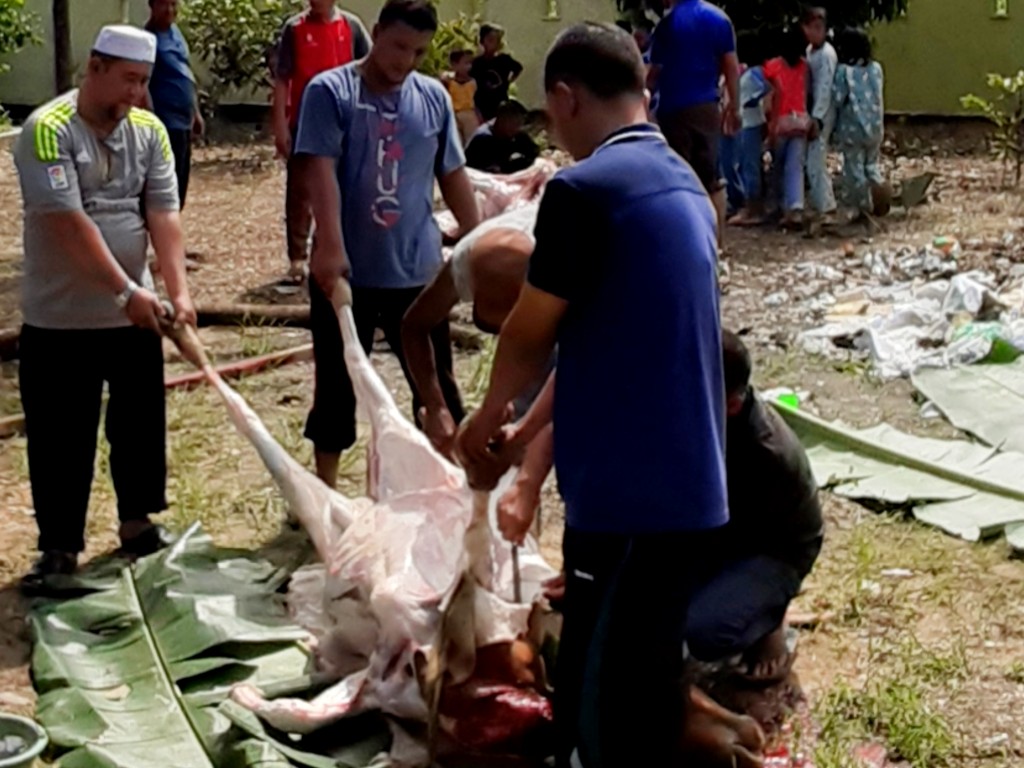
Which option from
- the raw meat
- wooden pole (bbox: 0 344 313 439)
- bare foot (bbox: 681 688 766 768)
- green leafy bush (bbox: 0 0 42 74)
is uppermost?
green leafy bush (bbox: 0 0 42 74)

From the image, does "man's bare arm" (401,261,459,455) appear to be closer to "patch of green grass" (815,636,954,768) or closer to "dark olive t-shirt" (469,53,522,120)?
"patch of green grass" (815,636,954,768)

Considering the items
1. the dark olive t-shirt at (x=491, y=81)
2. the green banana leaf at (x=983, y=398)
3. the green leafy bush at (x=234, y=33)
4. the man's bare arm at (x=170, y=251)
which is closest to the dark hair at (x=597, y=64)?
the man's bare arm at (x=170, y=251)

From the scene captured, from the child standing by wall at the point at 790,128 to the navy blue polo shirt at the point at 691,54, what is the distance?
1648mm

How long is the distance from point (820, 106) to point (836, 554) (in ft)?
22.8

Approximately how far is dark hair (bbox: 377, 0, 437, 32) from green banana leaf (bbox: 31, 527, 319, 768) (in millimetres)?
1817

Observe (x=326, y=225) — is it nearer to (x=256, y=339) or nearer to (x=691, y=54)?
(x=256, y=339)

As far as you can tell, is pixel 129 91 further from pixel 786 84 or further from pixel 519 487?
pixel 786 84

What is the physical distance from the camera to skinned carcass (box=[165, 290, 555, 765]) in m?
4.22

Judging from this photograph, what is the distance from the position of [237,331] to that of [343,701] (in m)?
4.92

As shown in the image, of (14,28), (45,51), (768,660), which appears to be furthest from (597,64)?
(45,51)

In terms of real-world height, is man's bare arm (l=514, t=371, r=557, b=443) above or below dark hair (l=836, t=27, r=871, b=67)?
below

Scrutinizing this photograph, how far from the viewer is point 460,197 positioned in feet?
20.0

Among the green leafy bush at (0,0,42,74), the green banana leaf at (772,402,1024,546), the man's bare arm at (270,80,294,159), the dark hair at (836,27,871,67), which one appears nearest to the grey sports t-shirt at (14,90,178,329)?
the green banana leaf at (772,402,1024,546)

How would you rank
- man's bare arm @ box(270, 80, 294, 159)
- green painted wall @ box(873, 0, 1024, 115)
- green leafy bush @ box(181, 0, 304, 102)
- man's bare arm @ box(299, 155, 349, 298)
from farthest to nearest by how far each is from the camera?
green painted wall @ box(873, 0, 1024, 115)
green leafy bush @ box(181, 0, 304, 102)
man's bare arm @ box(270, 80, 294, 159)
man's bare arm @ box(299, 155, 349, 298)
